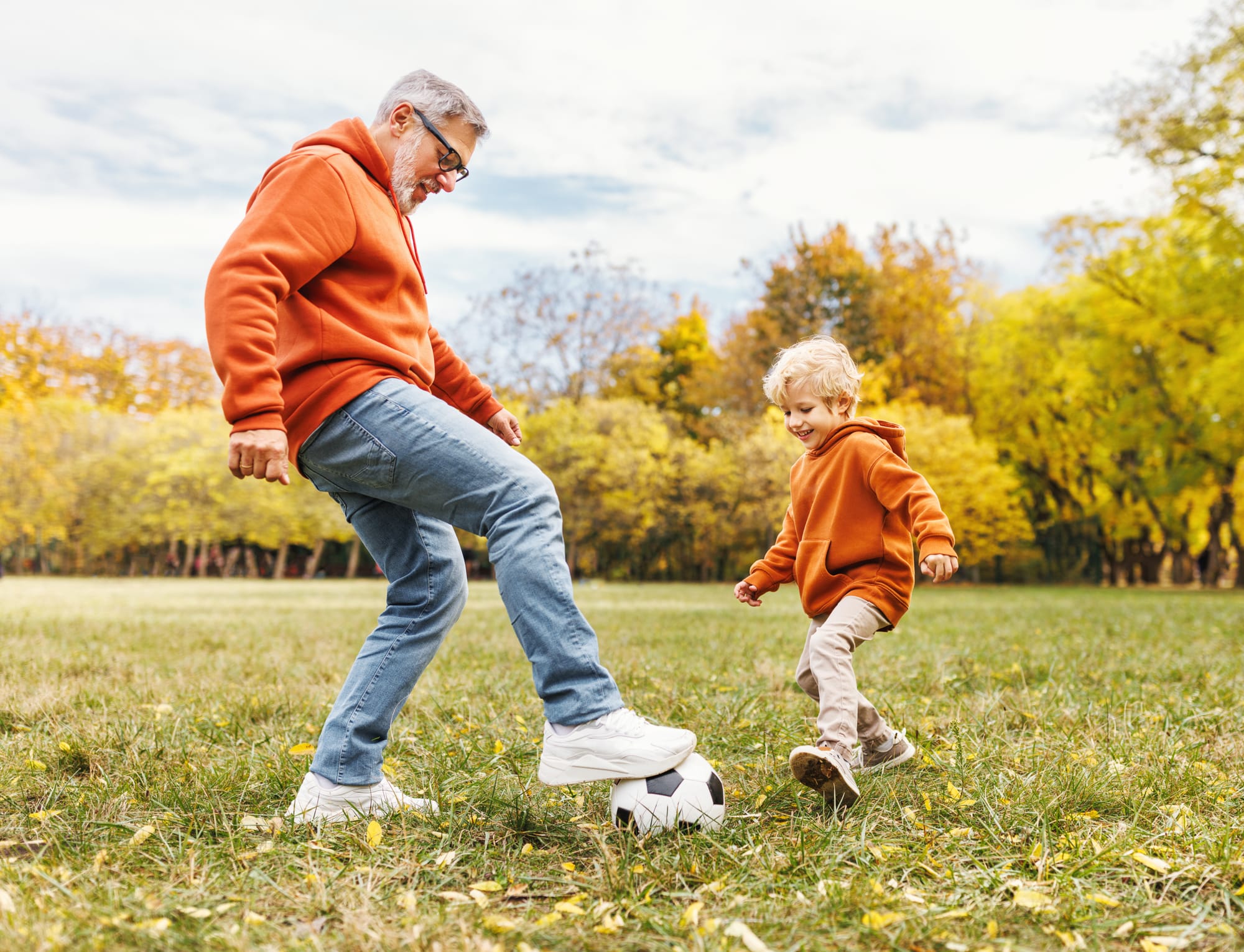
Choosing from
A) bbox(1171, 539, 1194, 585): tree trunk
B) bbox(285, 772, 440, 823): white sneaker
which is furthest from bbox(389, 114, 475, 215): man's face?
bbox(1171, 539, 1194, 585): tree trunk

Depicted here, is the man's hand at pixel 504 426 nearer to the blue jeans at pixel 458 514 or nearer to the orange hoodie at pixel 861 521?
the blue jeans at pixel 458 514

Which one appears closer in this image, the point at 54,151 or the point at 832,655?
the point at 832,655

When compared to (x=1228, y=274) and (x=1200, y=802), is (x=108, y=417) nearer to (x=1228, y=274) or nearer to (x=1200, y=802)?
(x=1228, y=274)

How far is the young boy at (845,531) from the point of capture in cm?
304

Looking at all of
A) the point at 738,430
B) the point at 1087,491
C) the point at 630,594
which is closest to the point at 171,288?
the point at 738,430

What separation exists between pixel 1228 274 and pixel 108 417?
145 ft

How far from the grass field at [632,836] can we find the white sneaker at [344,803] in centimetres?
8

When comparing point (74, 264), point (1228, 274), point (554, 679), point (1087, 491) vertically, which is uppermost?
point (74, 264)

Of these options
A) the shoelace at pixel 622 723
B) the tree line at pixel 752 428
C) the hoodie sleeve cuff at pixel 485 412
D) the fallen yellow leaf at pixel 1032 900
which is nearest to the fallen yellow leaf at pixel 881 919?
the fallen yellow leaf at pixel 1032 900

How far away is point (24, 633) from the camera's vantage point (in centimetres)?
857

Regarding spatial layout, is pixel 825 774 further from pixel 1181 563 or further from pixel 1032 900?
pixel 1181 563

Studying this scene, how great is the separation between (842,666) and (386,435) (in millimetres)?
1662

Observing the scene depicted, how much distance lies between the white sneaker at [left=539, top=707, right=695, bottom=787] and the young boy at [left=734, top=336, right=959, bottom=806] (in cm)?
76

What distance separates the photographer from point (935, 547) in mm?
2842
